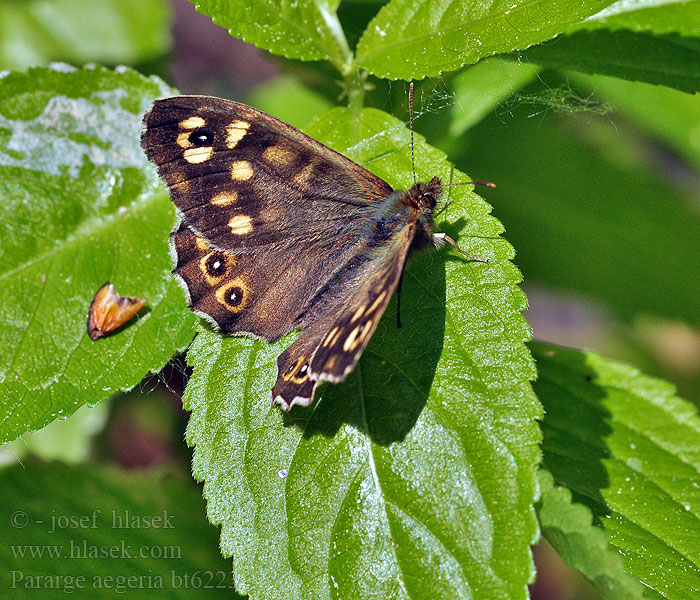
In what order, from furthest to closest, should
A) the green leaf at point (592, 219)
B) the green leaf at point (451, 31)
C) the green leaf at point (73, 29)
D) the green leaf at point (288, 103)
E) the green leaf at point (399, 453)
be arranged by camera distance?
the green leaf at point (288, 103) < the green leaf at point (73, 29) < the green leaf at point (592, 219) < the green leaf at point (451, 31) < the green leaf at point (399, 453)

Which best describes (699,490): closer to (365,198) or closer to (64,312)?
(365,198)

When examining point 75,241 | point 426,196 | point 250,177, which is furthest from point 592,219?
point 75,241

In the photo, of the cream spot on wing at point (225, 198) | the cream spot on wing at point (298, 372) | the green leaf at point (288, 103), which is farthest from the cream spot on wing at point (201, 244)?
the green leaf at point (288, 103)

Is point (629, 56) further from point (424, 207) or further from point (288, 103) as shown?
point (288, 103)

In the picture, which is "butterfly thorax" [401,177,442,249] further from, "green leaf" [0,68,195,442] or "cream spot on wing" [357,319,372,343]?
"green leaf" [0,68,195,442]

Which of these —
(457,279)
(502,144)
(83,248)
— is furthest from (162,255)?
(502,144)

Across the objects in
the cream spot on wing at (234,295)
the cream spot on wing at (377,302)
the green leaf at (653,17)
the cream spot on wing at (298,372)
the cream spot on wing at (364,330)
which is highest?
the green leaf at (653,17)

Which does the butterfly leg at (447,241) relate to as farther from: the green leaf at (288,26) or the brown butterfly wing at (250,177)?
the green leaf at (288,26)
